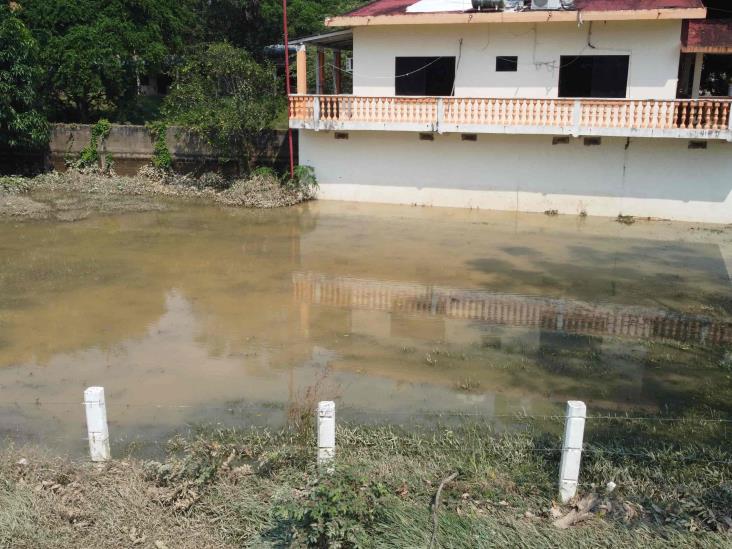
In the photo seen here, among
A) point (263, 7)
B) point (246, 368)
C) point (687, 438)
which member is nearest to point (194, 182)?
point (263, 7)

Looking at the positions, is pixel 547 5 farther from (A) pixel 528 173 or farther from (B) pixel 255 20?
(B) pixel 255 20

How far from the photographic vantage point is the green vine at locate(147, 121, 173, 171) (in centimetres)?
2084

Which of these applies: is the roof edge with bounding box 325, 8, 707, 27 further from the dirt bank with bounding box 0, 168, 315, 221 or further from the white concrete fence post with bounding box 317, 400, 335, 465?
the white concrete fence post with bounding box 317, 400, 335, 465

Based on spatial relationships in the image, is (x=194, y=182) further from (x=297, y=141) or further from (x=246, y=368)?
(x=246, y=368)

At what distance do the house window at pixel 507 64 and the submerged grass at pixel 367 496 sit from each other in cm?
1322

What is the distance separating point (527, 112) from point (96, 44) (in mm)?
12372

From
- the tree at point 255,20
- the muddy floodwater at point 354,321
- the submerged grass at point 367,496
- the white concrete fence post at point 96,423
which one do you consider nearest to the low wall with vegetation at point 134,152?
the muddy floodwater at point 354,321

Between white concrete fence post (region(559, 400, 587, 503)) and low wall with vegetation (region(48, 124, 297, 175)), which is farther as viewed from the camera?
low wall with vegetation (region(48, 124, 297, 175))

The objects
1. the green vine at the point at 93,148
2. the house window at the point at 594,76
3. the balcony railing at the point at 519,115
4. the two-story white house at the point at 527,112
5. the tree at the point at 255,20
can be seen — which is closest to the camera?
the balcony railing at the point at 519,115

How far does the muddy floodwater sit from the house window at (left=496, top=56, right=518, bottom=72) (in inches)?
157

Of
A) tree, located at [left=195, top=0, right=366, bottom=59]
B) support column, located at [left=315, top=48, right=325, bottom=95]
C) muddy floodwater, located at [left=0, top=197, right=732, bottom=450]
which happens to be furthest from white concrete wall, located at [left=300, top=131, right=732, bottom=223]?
tree, located at [left=195, top=0, right=366, bottom=59]

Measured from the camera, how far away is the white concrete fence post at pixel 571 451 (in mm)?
4980

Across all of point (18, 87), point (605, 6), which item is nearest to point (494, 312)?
point (605, 6)

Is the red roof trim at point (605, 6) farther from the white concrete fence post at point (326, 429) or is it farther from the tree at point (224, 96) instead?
the white concrete fence post at point (326, 429)
